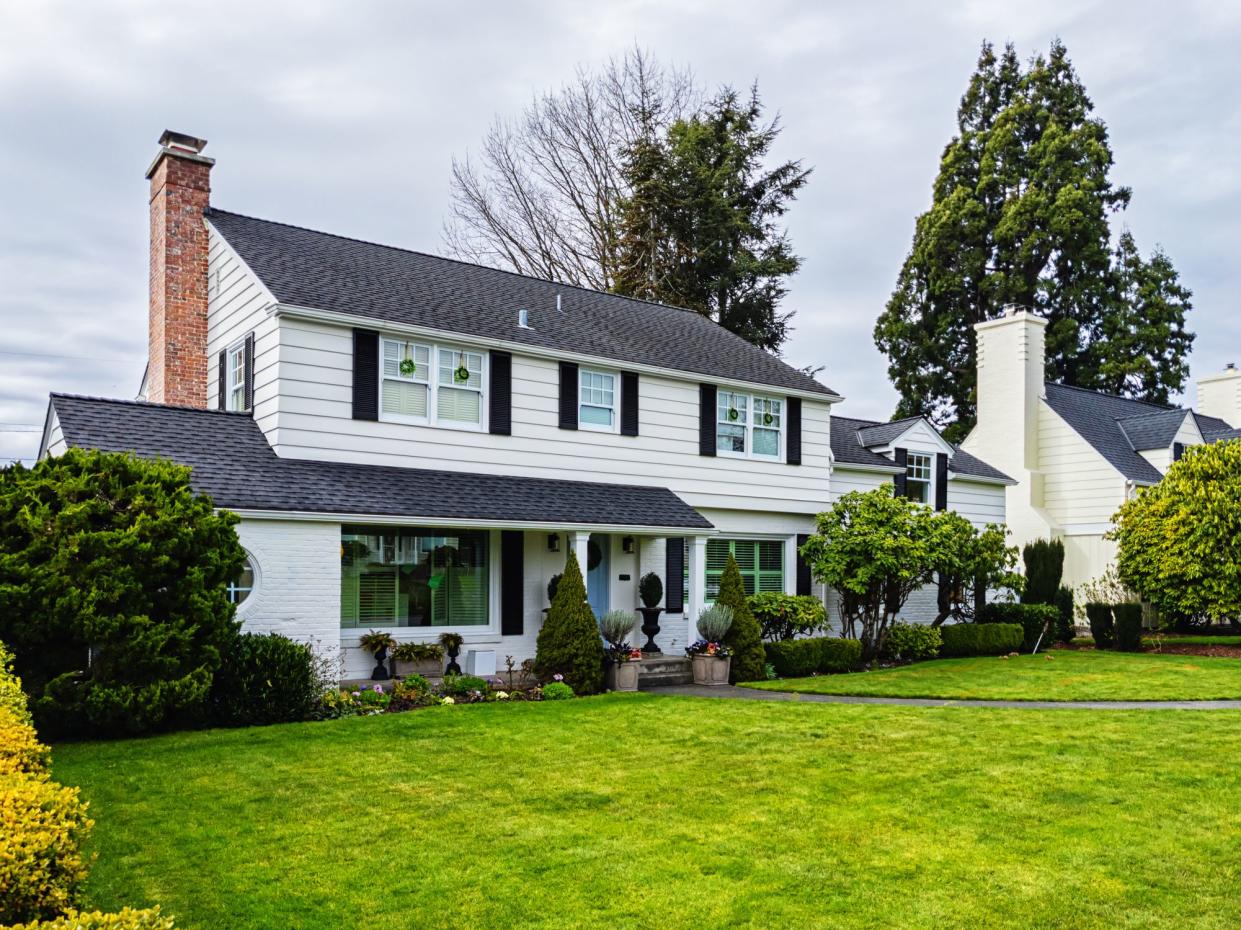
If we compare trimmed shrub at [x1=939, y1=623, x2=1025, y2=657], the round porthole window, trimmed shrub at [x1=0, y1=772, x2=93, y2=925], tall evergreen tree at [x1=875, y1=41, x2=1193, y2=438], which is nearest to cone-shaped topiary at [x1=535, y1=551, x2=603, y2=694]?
the round porthole window

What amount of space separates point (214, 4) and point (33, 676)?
8831mm

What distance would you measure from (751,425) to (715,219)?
48.4ft

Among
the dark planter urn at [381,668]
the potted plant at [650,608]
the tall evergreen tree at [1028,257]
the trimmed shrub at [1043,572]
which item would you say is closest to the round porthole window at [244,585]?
the dark planter urn at [381,668]

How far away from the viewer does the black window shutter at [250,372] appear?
49.2 ft

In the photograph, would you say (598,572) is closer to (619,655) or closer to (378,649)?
(619,655)

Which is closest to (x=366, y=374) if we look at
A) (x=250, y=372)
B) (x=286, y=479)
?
(x=250, y=372)

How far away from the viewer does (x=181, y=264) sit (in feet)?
54.8

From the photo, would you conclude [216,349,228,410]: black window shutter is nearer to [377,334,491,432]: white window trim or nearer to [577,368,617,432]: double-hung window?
[377,334,491,432]: white window trim

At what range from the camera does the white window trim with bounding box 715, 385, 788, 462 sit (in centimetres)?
1916

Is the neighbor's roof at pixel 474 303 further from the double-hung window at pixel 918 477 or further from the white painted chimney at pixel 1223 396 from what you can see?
the white painted chimney at pixel 1223 396

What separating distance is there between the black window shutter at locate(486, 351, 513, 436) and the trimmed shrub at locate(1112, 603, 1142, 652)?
14.7 m

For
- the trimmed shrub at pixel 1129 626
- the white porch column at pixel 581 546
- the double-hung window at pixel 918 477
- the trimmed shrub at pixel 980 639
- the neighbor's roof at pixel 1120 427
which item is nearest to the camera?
the white porch column at pixel 581 546

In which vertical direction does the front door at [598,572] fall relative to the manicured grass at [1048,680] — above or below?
above

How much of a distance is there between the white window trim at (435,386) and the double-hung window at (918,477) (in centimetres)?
1116
